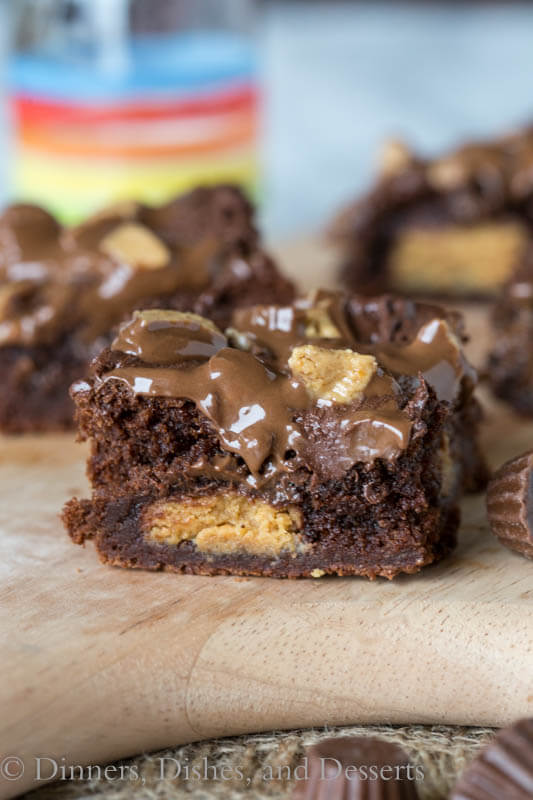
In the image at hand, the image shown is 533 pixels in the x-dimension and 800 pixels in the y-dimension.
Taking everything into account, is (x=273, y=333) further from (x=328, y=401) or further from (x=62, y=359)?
(x=62, y=359)

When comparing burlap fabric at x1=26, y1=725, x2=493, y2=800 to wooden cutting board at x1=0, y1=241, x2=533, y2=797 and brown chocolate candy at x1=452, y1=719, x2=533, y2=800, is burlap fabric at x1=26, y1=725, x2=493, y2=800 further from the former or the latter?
brown chocolate candy at x1=452, y1=719, x2=533, y2=800

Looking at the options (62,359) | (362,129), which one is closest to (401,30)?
(362,129)

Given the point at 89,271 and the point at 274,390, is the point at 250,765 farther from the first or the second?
the point at 89,271

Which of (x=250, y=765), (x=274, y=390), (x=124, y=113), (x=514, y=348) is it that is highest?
(x=124, y=113)

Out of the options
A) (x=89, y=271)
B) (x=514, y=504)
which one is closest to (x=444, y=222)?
(x=89, y=271)

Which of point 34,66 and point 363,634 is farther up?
point 34,66
